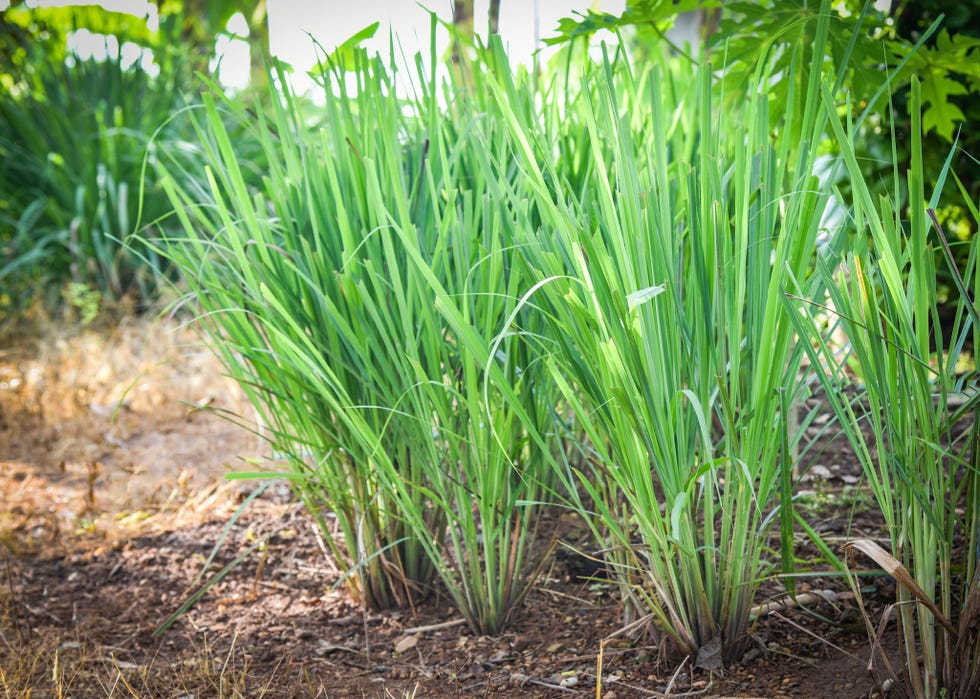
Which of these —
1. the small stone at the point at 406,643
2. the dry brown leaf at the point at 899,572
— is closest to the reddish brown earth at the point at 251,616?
the small stone at the point at 406,643

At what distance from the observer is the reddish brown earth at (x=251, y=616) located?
1198mm

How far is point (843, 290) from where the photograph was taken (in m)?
0.99

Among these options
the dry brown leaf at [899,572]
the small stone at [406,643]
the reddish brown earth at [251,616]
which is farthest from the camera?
the small stone at [406,643]

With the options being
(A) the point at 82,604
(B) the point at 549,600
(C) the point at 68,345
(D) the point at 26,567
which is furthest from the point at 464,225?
(C) the point at 68,345

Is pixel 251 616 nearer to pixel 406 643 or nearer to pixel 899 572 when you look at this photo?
pixel 406 643

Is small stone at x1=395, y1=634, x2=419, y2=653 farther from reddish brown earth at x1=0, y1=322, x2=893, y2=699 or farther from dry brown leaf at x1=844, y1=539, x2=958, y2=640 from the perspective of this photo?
dry brown leaf at x1=844, y1=539, x2=958, y2=640

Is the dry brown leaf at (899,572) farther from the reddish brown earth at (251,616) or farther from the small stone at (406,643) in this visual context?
the small stone at (406,643)

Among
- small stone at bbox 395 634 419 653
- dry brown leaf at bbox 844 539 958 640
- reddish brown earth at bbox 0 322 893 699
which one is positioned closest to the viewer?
dry brown leaf at bbox 844 539 958 640

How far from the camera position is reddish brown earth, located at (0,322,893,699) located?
120 cm

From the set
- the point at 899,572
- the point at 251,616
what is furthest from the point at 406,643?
the point at 899,572

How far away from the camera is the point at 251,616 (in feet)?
5.28

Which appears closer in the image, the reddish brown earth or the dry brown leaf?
the dry brown leaf

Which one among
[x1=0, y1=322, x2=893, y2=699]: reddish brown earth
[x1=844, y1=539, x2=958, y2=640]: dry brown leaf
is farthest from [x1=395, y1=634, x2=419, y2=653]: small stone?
[x1=844, y1=539, x2=958, y2=640]: dry brown leaf

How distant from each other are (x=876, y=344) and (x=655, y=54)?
5.66ft
